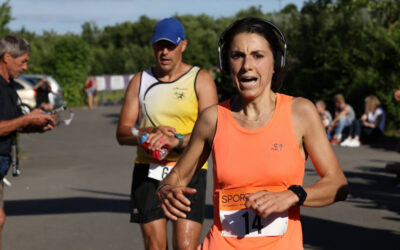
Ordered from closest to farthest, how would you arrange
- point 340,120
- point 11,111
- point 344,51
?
point 11,111 → point 340,120 → point 344,51

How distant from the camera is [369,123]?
1866 centimetres

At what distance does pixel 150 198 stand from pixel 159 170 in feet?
0.70

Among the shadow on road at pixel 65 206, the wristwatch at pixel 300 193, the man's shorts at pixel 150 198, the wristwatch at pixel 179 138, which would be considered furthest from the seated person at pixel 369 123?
the wristwatch at pixel 300 193

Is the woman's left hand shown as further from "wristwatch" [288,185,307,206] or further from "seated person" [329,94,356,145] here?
"seated person" [329,94,356,145]

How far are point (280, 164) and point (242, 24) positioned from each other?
2.09ft

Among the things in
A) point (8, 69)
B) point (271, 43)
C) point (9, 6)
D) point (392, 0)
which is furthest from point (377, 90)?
point (271, 43)

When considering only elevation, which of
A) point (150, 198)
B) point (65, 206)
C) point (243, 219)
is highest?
Result: point (243, 219)

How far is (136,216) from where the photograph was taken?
5098 mm

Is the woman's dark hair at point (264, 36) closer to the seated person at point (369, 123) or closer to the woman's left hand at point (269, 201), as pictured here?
the woman's left hand at point (269, 201)

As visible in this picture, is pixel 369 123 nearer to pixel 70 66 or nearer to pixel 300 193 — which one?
pixel 300 193

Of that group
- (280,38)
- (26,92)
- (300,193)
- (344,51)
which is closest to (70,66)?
(26,92)

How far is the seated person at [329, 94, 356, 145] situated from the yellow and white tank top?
14.2 metres

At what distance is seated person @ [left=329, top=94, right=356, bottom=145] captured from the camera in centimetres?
1888

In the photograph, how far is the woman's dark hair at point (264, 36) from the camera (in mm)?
3152
